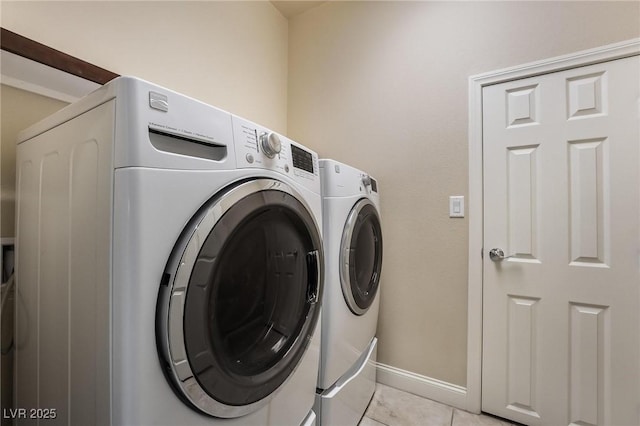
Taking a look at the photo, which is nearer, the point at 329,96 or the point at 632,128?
the point at 632,128

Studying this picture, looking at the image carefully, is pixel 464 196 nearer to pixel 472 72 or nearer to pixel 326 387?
pixel 472 72

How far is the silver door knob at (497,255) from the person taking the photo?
1.44 meters

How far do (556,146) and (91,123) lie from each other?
1.79 m

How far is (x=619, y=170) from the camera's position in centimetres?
122

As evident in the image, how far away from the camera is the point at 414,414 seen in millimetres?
1447

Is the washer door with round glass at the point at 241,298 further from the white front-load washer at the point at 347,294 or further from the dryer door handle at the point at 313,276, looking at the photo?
the white front-load washer at the point at 347,294

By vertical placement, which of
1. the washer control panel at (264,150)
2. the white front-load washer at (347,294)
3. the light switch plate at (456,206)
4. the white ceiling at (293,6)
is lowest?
the white front-load washer at (347,294)

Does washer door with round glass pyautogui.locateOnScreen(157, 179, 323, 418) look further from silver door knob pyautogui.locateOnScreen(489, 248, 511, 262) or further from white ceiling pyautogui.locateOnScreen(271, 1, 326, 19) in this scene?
white ceiling pyautogui.locateOnScreen(271, 1, 326, 19)

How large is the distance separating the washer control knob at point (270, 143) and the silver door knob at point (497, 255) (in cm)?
130

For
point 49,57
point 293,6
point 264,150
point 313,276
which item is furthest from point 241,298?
point 293,6

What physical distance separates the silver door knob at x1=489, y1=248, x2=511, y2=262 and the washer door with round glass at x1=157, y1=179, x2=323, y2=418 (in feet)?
3.48

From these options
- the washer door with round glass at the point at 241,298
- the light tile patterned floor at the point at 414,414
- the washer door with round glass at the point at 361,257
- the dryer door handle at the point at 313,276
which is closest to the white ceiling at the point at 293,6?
the washer door with round glass at the point at 361,257

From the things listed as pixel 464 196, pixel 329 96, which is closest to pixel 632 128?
pixel 464 196

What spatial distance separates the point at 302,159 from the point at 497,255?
1189 millimetres
